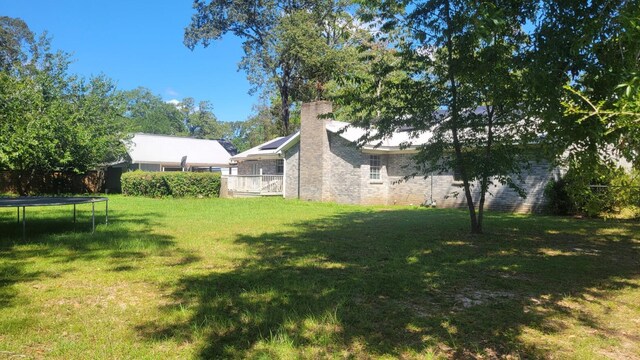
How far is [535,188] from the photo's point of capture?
1783 centimetres

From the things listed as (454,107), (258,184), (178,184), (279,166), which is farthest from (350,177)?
(454,107)

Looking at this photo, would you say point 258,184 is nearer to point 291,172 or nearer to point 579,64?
point 291,172

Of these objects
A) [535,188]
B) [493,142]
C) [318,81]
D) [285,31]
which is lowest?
[535,188]

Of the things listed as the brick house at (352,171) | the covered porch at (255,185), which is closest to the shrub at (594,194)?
the brick house at (352,171)

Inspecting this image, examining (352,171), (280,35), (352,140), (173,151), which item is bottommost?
(352,171)

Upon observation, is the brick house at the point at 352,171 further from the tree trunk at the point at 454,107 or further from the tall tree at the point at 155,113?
the tall tree at the point at 155,113

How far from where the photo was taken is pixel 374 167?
22047 mm

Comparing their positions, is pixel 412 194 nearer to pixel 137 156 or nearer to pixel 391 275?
pixel 391 275

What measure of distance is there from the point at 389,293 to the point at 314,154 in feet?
57.1

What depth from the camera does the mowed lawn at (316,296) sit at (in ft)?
12.9

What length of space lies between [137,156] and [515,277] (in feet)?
118

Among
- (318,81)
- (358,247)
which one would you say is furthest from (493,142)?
(318,81)

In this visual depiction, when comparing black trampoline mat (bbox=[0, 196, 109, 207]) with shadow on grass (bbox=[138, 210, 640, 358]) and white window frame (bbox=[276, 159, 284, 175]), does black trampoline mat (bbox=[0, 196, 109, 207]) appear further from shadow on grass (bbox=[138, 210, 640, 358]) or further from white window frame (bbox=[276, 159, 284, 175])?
white window frame (bbox=[276, 159, 284, 175])

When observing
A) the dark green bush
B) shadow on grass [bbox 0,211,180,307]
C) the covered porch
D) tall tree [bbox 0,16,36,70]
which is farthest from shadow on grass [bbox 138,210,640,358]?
tall tree [bbox 0,16,36,70]
